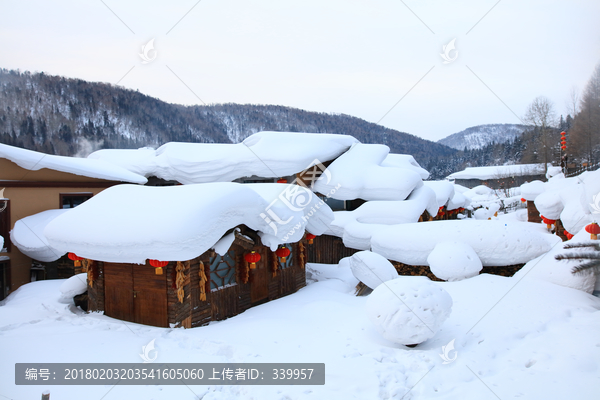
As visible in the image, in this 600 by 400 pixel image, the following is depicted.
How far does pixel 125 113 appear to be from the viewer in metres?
48.8

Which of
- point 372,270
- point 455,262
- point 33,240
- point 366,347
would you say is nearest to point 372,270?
point 372,270

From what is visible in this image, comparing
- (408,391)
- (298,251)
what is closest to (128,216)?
(298,251)

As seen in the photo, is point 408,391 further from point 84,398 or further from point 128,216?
point 128,216

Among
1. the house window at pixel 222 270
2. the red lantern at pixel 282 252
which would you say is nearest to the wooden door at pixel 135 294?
the house window at pixel 222 270

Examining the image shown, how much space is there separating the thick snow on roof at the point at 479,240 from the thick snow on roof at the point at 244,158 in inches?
356

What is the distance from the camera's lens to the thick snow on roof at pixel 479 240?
9.91m

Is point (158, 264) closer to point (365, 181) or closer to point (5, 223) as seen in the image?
point (5, 223)

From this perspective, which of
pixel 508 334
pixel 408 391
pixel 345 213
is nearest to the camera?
pixel 408 391

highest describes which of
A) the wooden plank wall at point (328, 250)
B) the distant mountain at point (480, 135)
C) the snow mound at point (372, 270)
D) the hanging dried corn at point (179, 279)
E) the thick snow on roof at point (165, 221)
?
the distant mountain at point (480, 135)

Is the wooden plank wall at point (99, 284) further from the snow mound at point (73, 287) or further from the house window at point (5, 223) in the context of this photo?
the house window at point (5, 223)

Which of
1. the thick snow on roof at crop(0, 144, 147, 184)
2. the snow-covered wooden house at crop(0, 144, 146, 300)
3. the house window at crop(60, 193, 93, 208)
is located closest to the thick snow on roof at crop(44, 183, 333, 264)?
the snow-covered wooden house at crop(0, 144, 146, 300)

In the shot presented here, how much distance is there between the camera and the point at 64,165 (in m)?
14.4

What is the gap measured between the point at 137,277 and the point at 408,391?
613 centimetres

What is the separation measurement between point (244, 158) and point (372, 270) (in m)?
12.0
